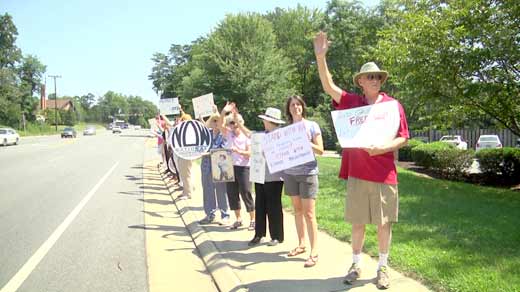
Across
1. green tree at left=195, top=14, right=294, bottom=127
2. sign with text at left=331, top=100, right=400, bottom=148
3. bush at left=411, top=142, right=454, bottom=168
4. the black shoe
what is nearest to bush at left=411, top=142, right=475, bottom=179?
bush at left=411, top=142, right=454, bottom=168

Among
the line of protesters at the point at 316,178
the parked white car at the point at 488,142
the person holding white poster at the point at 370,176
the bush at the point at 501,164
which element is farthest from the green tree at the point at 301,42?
the person holding white poster at the point at 370,176

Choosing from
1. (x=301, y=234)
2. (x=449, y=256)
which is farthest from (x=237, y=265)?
(x=449, y=256)

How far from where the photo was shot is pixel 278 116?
231 inches

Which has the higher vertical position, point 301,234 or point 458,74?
point 458,74

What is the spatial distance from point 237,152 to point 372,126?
2906 millimetres

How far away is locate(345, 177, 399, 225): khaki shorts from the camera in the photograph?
14.4ft

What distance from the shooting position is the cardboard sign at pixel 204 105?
8312mm

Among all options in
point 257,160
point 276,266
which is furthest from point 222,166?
point 276,266

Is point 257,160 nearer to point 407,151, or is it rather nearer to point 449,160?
point 449,160

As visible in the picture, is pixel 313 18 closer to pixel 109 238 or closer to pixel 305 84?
pixel 305 84

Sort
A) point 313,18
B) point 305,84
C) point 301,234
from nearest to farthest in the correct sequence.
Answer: point 301,234 < point 305,84 < point 313,18

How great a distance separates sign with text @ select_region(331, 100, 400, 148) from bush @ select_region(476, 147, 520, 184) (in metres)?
11.8

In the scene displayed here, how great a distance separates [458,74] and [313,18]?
4836 cm

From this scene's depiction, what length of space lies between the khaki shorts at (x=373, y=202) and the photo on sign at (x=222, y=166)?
292 centimetres
